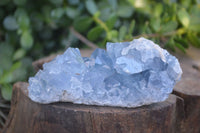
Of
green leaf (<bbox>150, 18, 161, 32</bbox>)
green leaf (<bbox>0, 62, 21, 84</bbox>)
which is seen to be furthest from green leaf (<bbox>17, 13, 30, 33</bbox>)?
green leaf (<bbox>150, 18, 161, 32</bbox>)

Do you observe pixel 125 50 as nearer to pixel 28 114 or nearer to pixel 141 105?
pixel 141 105

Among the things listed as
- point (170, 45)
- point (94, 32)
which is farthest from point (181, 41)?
point (94, 32)

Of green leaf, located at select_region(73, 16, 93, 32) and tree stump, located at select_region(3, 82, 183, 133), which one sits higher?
green leaf, located at select_region(73, 16, 93, 32)

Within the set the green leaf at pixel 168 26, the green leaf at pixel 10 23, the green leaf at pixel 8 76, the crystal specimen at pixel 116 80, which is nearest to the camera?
the crystal specimen at pixel 116 80

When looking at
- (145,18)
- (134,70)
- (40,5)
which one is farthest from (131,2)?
(134,70)

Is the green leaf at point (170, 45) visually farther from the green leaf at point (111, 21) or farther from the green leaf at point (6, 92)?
the green leaf at point (6, 92)

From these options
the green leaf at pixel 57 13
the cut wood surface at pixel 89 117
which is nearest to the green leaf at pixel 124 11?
the green leaf at pixel 57 13

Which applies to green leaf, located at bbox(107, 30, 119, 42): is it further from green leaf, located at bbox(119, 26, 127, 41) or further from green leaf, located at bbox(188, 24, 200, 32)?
green leaf, located at bbox(188, 24, 200, 32)

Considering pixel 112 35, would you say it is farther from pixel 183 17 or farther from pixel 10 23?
pixel 10 23
